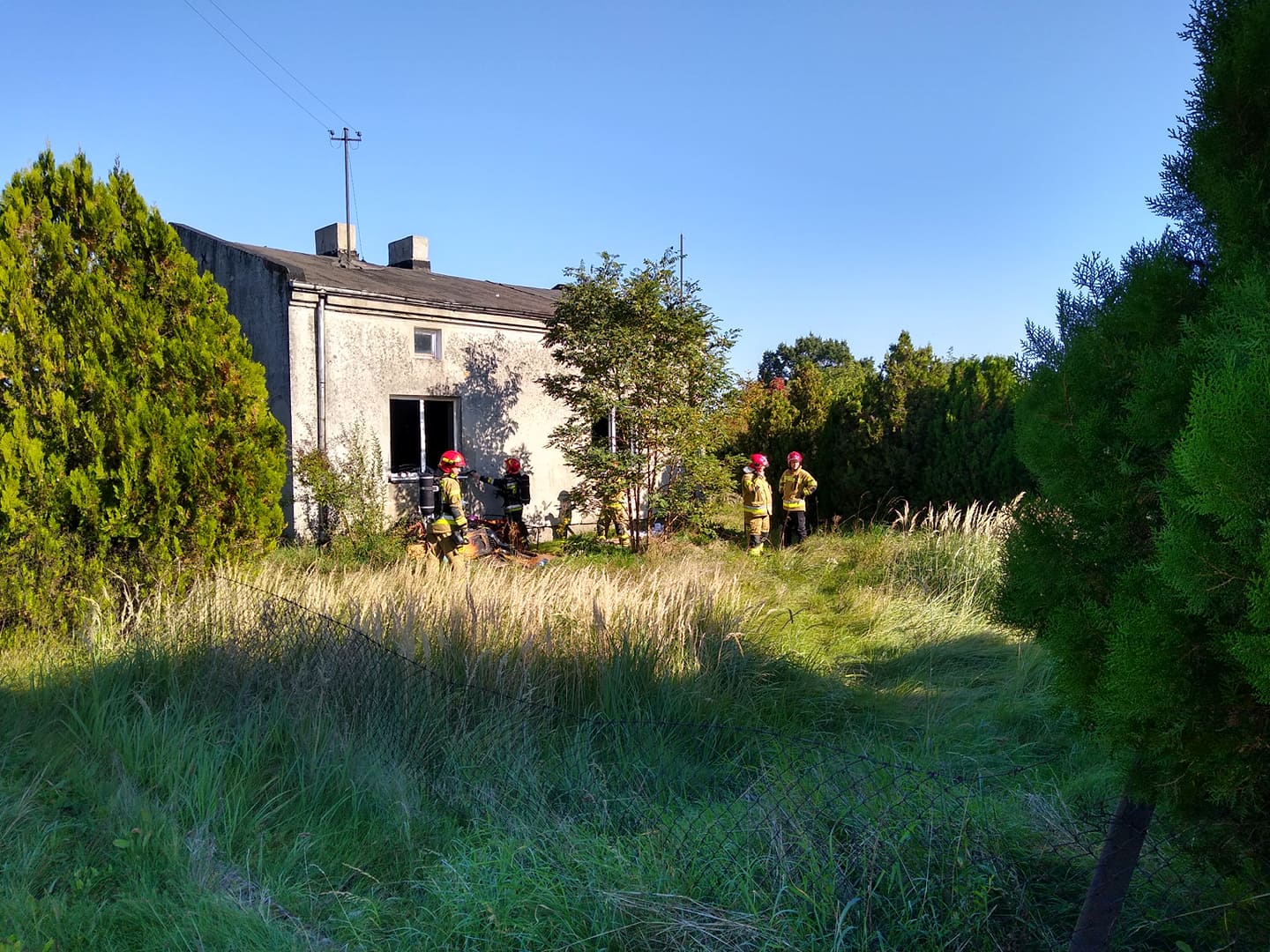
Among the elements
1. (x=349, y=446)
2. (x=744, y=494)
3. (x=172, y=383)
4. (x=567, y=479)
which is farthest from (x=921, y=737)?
(x=567, y=479)

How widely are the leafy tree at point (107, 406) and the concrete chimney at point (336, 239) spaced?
10803 millimetres

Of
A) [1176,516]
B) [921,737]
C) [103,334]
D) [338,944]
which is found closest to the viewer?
[1176,516]

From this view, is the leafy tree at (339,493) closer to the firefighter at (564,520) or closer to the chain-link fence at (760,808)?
the firefighter at (564,520)

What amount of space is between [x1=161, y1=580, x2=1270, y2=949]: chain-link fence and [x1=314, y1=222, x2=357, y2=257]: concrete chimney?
13.2 meters

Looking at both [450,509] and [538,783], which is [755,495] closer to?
[450,509]

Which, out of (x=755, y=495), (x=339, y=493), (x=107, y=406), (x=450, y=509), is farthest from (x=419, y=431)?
(x=107, y=406)

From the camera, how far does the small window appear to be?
46.0 feet

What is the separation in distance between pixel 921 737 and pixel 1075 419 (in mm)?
3022

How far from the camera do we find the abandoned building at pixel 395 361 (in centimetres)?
1255

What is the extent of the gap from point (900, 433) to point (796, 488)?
6.30ft

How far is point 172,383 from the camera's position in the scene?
6219mm

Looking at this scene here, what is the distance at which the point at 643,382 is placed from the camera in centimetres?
1266

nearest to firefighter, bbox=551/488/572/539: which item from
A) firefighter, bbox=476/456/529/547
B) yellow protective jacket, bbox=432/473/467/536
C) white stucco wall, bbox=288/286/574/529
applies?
white stucco wall, bbox=288/286/574/529

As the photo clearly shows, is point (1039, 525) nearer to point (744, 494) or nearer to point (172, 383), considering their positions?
point (172, 383)
